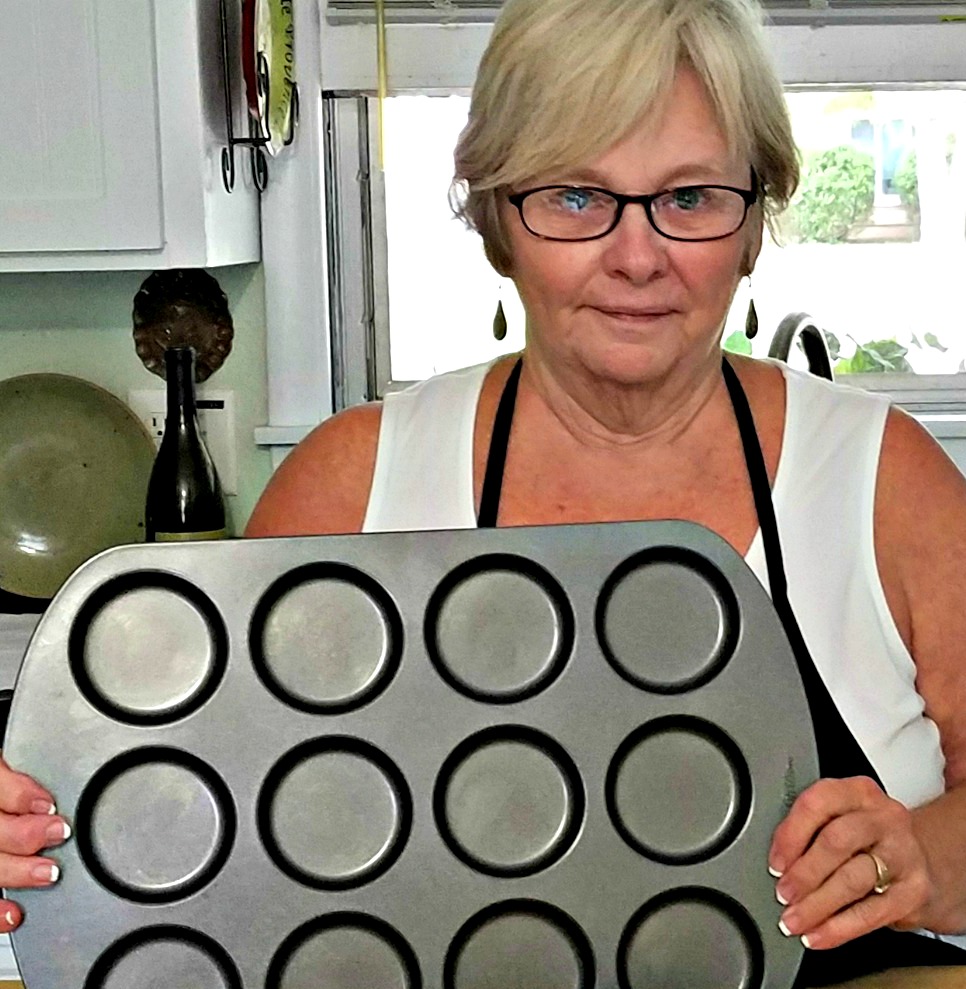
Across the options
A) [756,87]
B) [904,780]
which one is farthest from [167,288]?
[904,780]

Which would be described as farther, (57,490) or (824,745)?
(57,490)

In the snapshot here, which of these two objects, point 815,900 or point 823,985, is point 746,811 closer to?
point 815,900

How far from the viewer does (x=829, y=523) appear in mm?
1104

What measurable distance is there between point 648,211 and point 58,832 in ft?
1.79

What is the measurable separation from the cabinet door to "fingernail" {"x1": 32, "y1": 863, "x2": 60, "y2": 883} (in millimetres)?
985

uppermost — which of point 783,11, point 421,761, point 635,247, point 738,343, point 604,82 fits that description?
point 783,11

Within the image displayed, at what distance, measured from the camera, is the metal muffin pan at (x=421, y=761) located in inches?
28.6

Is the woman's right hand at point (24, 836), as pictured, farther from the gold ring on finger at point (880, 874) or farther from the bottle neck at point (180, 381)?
the bottle neck at point (180, 381)

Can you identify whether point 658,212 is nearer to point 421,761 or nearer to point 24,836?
point 421,761

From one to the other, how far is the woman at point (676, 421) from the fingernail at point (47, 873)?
1.41 ft

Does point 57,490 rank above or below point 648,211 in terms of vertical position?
below

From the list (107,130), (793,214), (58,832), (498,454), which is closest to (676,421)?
(498,454)

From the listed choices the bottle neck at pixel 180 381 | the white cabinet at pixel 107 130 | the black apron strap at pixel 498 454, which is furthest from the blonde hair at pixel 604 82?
the bottle neck at pixel 180 381

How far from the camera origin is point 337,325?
6.40 ft
